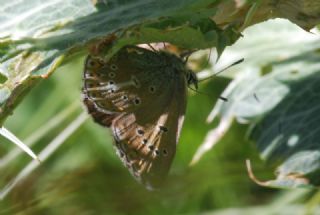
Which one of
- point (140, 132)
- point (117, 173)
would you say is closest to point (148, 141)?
point (140, 132)

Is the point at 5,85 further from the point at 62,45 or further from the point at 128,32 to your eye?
the point at 128,32

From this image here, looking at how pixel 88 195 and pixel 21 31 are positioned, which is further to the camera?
pixel 88 195

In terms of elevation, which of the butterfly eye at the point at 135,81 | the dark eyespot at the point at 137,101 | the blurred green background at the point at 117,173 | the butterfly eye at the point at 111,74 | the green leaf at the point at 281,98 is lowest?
the blurred green background at the point at 117,173

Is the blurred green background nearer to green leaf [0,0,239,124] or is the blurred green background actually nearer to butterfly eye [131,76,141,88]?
butterfly eye [131,76,141,88]

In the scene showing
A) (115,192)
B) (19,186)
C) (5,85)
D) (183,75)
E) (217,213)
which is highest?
(5,85)

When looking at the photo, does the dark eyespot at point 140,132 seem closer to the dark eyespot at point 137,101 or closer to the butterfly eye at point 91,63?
the dark eyespot at point 137,101

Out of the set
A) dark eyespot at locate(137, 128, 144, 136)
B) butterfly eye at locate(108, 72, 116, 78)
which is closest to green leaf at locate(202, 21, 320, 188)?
dark eyespot at locate(137, 128, 144, 136)

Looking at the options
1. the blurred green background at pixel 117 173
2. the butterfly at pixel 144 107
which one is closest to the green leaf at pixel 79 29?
the butterfly at pixel 144 107

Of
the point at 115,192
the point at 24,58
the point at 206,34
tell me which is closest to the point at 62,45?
the point at 24,58

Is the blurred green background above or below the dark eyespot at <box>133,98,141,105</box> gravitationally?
below
